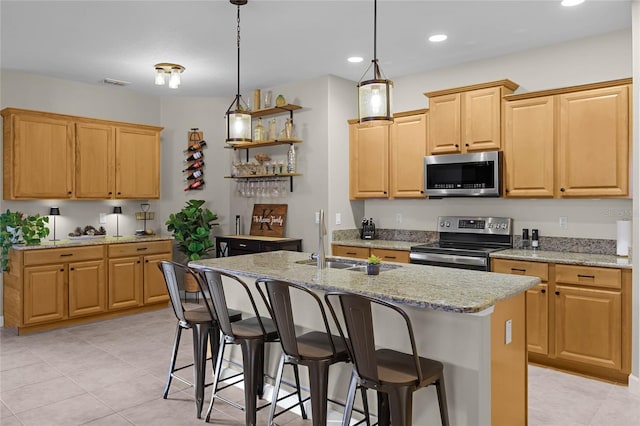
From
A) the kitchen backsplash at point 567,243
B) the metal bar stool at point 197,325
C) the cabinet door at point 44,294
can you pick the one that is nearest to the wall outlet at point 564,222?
the kitchen backsplash at point 567,243

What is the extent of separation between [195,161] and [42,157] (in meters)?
1.92

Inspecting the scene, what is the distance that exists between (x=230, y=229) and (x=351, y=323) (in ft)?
15.7

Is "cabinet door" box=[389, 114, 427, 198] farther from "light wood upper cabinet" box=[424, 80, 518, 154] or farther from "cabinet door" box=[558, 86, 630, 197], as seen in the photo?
"cabinet door" box=[558, 86, 630, 197]

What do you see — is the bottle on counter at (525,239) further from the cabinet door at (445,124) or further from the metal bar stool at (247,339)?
the metal bar stool at (247,339)

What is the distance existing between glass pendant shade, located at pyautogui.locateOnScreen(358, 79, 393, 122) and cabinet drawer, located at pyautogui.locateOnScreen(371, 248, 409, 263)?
230 centimetres

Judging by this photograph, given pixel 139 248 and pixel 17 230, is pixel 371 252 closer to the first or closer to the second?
pixel 139 248

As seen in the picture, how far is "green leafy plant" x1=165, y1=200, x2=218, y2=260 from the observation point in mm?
6055

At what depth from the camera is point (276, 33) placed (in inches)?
161

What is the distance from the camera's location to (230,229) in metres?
6.70

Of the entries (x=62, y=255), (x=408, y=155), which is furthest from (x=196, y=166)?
(x=408, y=155)

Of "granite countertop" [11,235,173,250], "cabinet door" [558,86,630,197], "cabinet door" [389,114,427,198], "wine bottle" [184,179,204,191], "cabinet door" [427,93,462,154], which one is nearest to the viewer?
"cabinet door" [558,86,630,197]

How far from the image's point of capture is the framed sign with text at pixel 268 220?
5953 mm

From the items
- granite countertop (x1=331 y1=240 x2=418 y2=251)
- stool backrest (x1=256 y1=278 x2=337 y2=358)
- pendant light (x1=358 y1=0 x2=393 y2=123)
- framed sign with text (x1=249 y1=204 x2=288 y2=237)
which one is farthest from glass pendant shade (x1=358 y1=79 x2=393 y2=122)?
framed sign with text (x1=249 y1=204 x2=288 y2=237)

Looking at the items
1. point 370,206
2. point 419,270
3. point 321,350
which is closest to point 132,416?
point 321,350
